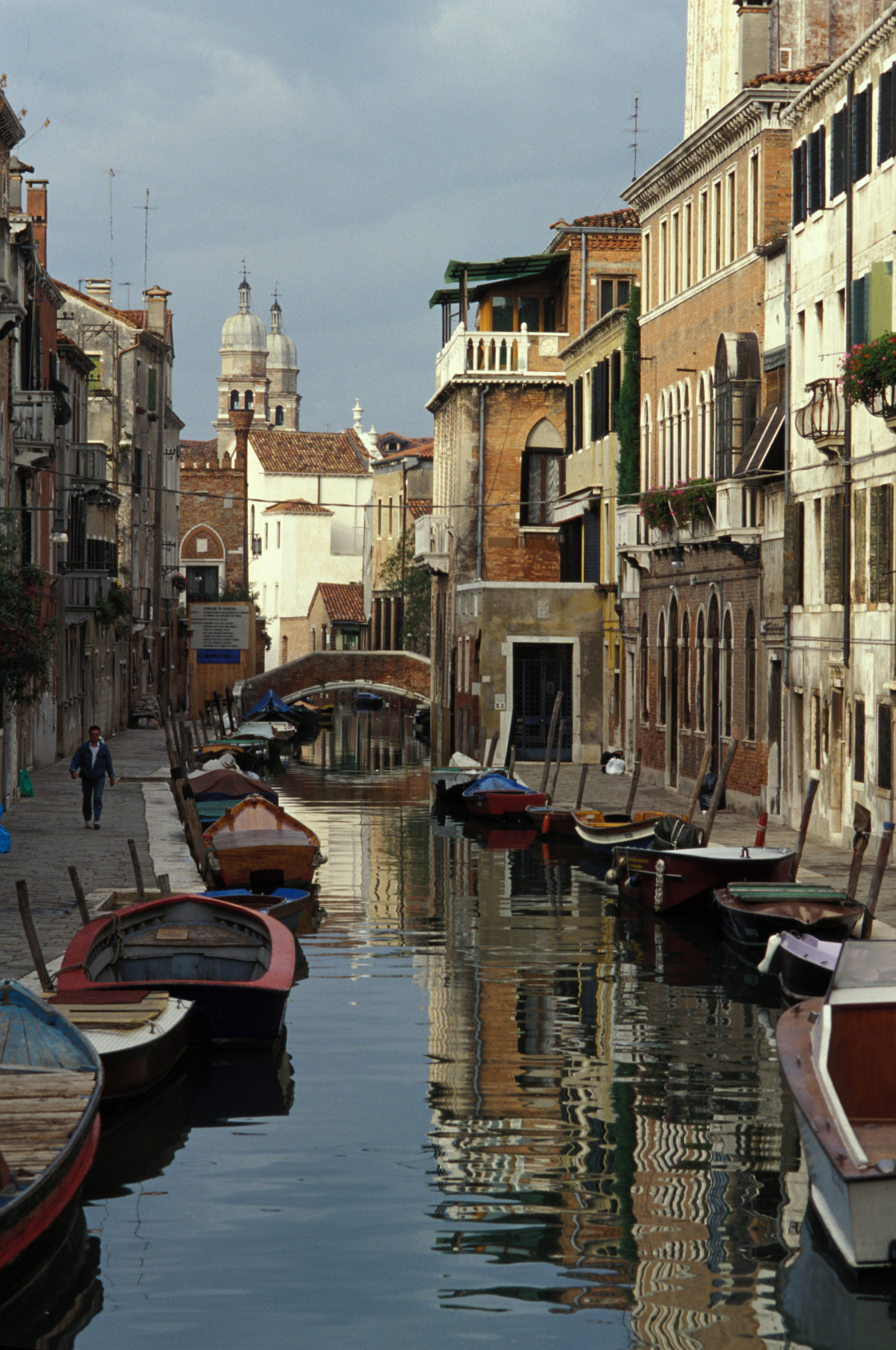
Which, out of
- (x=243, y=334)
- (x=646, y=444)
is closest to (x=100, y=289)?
(x=646, y=444)

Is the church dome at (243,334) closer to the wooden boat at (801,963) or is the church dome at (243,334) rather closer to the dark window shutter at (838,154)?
the dark window shutter at (838,154)

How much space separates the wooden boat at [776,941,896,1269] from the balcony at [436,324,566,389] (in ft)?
114

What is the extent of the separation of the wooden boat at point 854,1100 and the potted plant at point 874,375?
10.1 m

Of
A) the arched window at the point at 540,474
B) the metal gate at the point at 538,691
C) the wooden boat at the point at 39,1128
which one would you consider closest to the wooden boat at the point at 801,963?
the wooden boat at the point at 39,1128

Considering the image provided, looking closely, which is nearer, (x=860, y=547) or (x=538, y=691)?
(x=860, y=547)

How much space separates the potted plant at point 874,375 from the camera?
61.3ft

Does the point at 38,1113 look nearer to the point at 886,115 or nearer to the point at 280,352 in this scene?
the point at 886,115

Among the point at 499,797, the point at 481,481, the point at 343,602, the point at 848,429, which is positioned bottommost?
the point at 499,797

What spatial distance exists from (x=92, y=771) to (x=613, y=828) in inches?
265

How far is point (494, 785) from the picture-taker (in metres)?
31.4

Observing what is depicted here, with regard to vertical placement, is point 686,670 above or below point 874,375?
below

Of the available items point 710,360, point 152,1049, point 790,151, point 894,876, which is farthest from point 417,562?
point 152,1049

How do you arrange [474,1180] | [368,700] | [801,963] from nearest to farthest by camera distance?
[474,1180]
[801,963]
[368,700]

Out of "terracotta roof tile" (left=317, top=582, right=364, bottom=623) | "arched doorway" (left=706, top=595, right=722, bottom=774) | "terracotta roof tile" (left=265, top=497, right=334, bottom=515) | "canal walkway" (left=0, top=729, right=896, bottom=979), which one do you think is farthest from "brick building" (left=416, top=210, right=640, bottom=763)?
A: "terracotta roof tile" (left=265, top=497, right=334, bottom=515)
